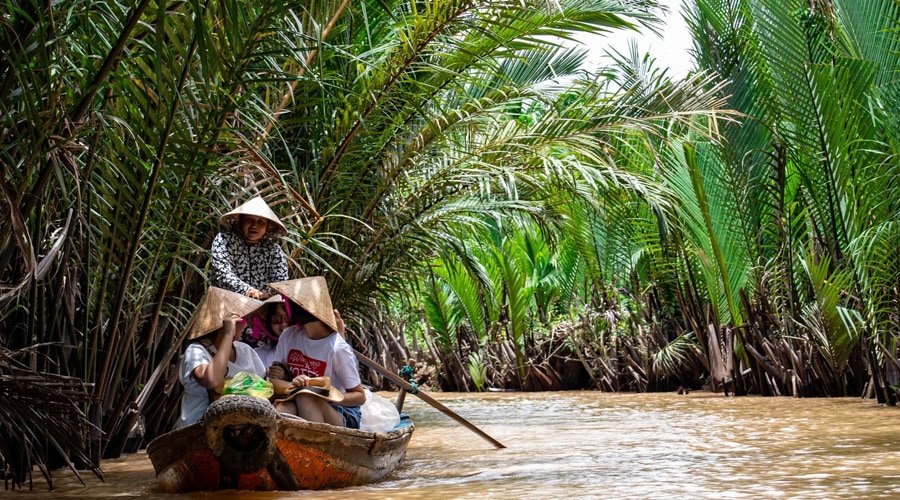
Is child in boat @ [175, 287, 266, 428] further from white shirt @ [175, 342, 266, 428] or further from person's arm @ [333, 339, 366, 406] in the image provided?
person's arm @ [333, 339, 366, 406]

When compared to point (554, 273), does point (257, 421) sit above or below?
below

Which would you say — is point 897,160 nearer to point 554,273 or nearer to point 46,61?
point 46,61

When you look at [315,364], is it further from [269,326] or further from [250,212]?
[250,212]

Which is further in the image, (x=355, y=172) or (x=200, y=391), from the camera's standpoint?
(x=355, y=172)

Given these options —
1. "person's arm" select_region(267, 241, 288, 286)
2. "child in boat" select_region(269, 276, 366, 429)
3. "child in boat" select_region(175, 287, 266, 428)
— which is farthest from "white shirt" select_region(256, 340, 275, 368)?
"person's arm" select_region(267, 241, 288, 286)

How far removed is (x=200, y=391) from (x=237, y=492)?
0.56 m

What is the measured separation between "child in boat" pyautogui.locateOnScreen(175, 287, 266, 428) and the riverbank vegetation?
0.47 metres

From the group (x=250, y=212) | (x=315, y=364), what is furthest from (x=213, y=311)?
(x=250, y=212)

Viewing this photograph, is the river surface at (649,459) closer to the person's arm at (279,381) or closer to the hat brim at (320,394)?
the hat brim at (320,394)

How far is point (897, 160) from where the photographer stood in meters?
7.94

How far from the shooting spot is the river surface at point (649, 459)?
466 cm

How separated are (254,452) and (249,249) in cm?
169

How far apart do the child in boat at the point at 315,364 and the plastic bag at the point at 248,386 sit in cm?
21

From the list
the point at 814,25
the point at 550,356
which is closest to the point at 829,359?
the point at 814,25
